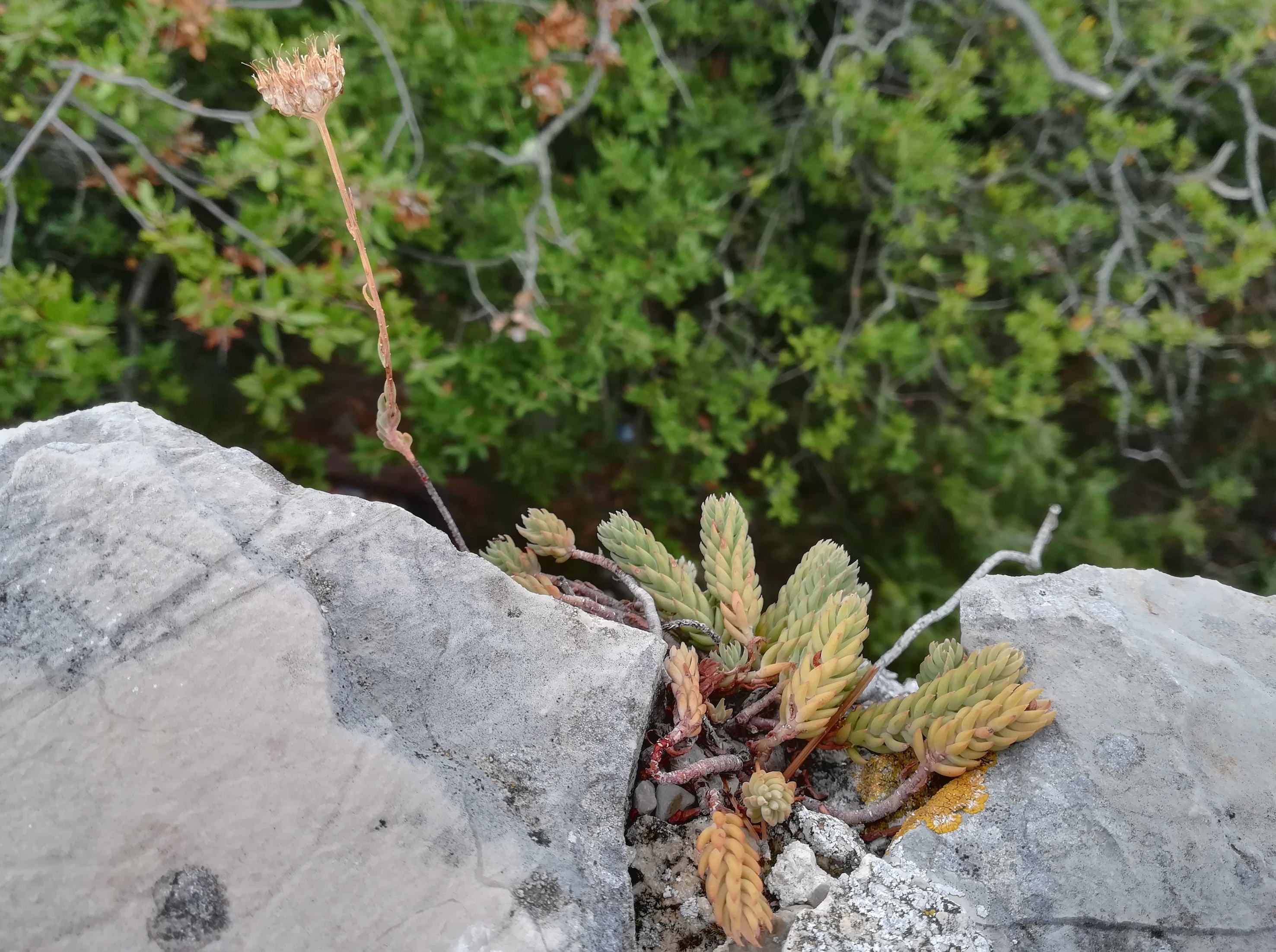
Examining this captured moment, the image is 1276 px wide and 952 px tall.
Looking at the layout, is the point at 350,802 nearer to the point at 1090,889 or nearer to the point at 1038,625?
the point at 1090,889

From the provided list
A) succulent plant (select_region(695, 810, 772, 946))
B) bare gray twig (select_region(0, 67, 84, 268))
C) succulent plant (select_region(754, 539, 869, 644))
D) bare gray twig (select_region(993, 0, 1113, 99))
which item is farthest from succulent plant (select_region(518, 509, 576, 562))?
bare gray twig (select_region(993, 0, 1113, 99))

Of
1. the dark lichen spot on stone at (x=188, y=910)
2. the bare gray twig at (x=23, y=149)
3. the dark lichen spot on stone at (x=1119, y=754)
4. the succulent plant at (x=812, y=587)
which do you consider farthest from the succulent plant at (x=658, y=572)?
the bare gray twig at (x=23, y=149)

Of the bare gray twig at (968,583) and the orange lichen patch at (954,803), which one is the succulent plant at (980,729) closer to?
the orange lichen patch at (954,803)

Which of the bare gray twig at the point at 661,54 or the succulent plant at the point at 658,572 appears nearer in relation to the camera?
the succulent plant at the point at 658,572

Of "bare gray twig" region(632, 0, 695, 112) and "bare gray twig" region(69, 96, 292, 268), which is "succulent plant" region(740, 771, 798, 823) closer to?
"bare gray twig" region(69, 96, 292, 268)

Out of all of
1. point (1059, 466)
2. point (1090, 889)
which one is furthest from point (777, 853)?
point (1059, 466)

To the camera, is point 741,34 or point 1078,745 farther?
point 741,34

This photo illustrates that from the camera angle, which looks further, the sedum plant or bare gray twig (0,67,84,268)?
bare gray twig (0,67,84,268)
